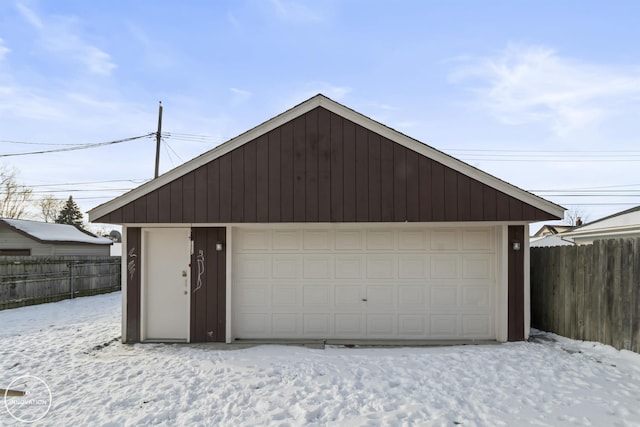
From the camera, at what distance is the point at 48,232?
59.5ft

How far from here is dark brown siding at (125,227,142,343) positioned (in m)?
7.52

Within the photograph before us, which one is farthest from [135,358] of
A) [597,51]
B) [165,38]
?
[597,51]

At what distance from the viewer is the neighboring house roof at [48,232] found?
1666cm

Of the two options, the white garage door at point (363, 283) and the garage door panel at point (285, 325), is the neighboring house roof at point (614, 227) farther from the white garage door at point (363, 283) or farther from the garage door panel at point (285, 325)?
the garage door panel at point (285, 325)

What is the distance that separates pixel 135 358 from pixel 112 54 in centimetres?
780

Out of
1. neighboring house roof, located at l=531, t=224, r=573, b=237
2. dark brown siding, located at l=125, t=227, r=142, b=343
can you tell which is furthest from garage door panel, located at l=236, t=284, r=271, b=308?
neighboring house roof, located at l=531, t=224, r=573, b=237

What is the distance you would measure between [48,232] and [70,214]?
85.6 feet

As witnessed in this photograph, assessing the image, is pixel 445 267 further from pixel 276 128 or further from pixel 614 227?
pixel 614 227

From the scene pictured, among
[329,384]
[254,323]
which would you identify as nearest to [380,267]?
[254,323]

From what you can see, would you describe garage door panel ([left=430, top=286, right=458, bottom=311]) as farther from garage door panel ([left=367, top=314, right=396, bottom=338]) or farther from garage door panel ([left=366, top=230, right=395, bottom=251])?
garage door panel ([left=366, top=230, right=395, bottom=251])

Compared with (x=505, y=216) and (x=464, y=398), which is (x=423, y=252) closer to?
(x=505, y=216)

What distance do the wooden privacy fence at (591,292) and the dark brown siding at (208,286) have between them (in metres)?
6.51

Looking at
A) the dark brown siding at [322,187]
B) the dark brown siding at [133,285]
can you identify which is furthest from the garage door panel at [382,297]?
the dark brown siding at [133,285]

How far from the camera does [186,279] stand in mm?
7625
